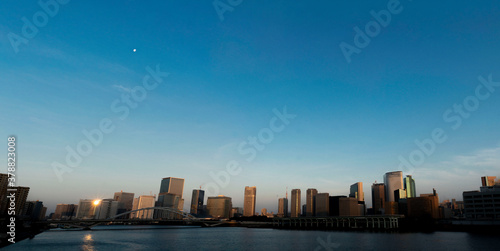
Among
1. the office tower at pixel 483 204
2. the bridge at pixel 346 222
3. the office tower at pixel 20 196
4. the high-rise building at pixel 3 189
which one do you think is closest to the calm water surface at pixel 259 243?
the high-rise building at pixel 3 189

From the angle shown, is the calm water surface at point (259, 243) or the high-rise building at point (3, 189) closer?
the calm water surface at point (259, 243)

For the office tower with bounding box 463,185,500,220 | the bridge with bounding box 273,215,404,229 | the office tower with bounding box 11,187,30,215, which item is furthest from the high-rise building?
the office tower with bounding box 463,185,500,220

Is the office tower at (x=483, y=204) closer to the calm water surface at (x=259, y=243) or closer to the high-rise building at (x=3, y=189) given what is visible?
the calm water surface at (x=259, y=243)

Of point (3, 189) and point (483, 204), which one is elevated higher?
point (483, 204)

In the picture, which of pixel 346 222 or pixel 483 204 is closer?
pixel 483 204

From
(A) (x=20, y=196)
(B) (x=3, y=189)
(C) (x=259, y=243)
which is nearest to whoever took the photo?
(C) (x=259, y=243)

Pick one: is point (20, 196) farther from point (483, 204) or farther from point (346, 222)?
point (483, 204)

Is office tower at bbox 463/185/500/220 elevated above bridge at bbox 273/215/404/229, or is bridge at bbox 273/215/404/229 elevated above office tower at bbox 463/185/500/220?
office tower at bbox 463/185/500/220

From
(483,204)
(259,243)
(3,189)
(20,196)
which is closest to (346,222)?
(483,204)

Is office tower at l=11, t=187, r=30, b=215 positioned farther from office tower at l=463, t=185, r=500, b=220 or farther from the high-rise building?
office tower at l=463, t=185, r=500, b=220

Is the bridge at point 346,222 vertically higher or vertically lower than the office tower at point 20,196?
lower

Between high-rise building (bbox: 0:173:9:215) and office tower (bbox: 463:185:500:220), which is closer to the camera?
high-rise building (bbox: 0:173:9:215)

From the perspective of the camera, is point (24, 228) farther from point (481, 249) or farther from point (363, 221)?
point (363, 221)

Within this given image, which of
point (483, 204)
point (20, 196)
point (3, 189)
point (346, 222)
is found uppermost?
point (483, 204)
